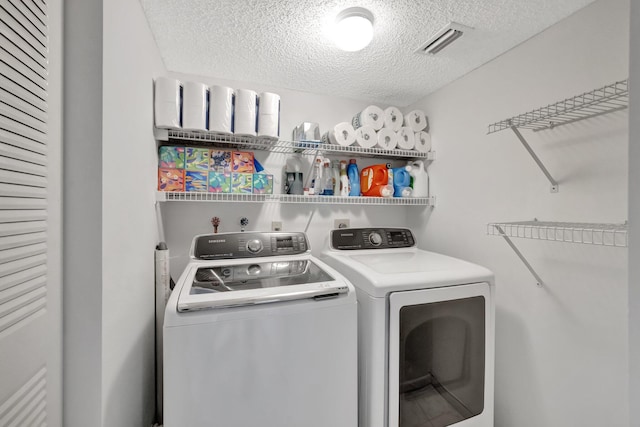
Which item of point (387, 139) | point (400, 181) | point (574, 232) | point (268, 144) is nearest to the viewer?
point (574, 232)

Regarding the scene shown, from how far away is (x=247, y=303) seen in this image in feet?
3.41

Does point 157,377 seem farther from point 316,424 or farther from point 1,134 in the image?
point 1,134

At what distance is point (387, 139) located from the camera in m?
2.08

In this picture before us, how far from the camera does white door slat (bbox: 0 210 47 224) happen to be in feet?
2.01

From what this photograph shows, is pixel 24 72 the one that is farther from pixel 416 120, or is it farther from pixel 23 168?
pixel 416 120

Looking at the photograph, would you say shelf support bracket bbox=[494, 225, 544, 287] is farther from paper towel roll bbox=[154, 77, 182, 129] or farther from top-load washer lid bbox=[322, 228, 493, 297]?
paper towel roll bbox=[154, 77, 182, 129]

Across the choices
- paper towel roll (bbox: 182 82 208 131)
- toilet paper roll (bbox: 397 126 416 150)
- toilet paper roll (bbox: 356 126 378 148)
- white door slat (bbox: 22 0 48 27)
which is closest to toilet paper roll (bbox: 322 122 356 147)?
toilet paper roll (bbox: 356 126 378 148)

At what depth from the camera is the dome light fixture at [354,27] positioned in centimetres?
125

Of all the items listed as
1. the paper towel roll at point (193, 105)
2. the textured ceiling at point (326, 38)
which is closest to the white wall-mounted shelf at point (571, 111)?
the textured ceiling at point (326, 38)

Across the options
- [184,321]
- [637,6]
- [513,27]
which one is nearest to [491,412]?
[184,321]

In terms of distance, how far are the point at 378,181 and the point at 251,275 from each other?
1.25 metres

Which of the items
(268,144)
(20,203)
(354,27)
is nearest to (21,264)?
(20,203)

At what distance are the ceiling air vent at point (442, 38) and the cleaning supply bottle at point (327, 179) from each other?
962 millimetres

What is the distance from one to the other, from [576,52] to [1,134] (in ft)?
7.15
